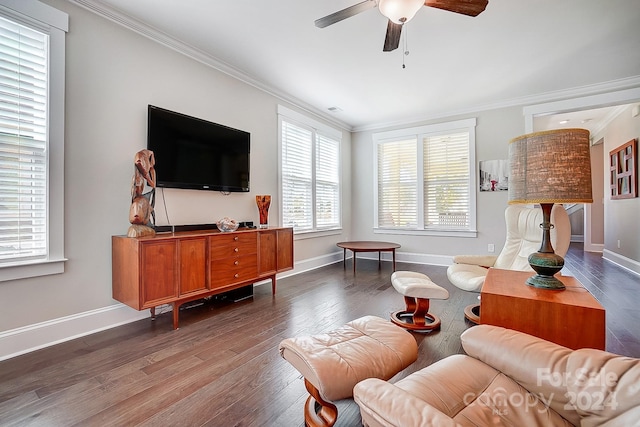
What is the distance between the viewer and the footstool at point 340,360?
1239mm

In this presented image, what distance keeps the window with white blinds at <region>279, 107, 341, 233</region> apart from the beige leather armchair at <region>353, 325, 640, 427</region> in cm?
351

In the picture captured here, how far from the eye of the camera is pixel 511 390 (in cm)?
103

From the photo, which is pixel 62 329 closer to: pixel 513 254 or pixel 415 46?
pixel 513 254

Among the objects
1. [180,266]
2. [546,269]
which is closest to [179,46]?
[180,266]

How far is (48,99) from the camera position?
2.22 m

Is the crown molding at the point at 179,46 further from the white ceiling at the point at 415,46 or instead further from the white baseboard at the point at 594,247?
the white baseboard at the point at 594,247

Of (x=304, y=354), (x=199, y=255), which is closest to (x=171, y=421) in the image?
(x=304, y=354)

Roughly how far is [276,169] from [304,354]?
328 cm

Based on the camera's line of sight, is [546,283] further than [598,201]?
No

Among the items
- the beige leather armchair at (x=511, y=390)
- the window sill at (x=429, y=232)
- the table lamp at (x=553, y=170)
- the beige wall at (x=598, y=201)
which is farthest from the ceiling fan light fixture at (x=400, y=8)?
the beige wall at (x=598, y=201)

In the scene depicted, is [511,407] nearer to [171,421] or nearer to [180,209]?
[171,421]

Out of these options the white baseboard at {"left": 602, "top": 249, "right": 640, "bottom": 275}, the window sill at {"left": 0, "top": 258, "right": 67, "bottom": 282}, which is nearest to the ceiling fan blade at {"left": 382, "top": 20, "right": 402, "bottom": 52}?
the window sill at {"left": 0, "top": 258, "right": 67, "bottom": 282}

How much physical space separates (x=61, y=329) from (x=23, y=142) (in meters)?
1.45

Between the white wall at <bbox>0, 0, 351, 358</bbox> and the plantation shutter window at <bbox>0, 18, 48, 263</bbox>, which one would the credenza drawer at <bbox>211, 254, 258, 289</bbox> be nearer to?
the white wall at <bbox>0, 0, 351, 358</bbox>
